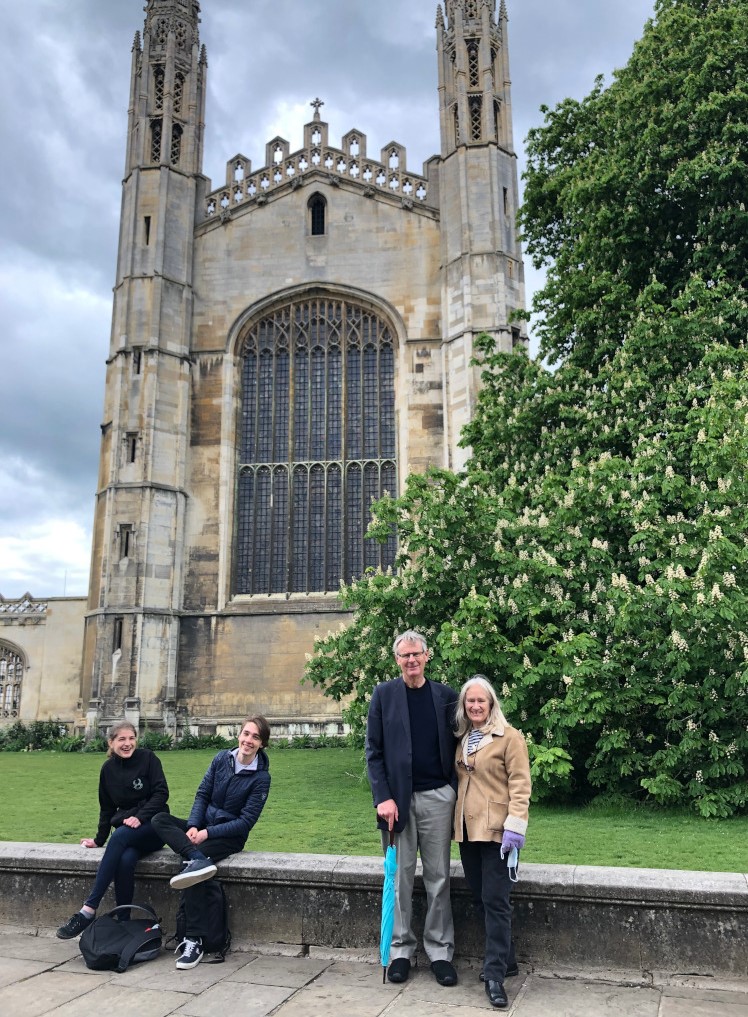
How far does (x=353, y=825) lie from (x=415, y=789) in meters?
3.89

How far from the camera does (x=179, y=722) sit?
755 inches

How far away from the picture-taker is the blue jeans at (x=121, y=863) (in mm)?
4566

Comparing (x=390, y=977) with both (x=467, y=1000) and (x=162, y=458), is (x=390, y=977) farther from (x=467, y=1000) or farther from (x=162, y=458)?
(x=162, y=458)

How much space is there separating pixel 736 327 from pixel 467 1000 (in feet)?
29.6

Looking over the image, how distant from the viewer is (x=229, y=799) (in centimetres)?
481

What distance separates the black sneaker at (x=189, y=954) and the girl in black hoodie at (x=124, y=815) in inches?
23.8

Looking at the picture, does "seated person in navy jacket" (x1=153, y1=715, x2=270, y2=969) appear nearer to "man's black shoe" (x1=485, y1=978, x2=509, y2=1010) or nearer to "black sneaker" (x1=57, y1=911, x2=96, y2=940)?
"black sneaker" (x1=57, y1=911, x2=96, y2=940)

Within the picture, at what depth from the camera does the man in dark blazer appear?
13.0ft

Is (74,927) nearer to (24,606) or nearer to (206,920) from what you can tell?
(206,920)

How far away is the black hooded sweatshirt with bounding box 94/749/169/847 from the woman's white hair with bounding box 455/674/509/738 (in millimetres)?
1965

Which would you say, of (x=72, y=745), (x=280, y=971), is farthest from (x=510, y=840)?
(x=72, y=745)

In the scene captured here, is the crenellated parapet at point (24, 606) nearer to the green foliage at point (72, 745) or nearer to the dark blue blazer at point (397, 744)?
the green foliage at point (72, 745)

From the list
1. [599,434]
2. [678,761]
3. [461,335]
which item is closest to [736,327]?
[599,434]

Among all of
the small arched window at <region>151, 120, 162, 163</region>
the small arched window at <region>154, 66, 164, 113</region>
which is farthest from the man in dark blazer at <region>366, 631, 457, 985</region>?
the small arched window at <region>154, 66, 164, 113</region>
